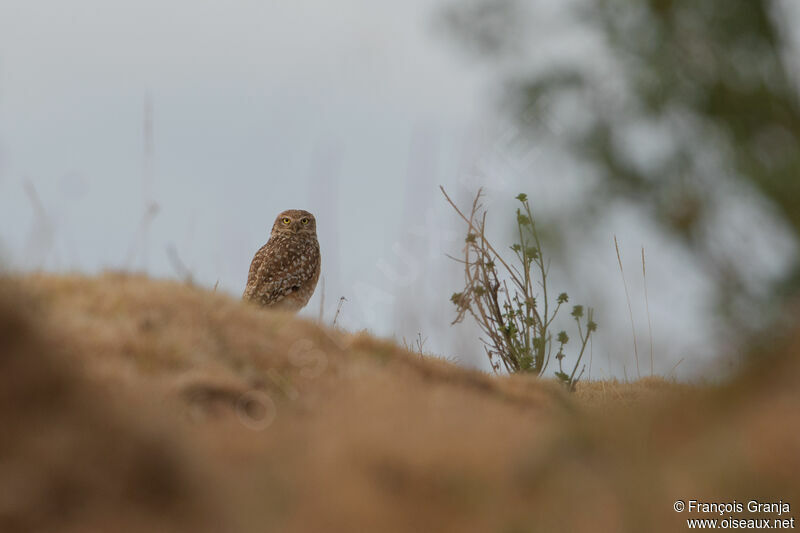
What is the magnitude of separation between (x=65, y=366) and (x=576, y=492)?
1581 millimetres

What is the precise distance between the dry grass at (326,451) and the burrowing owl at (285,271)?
12.7 ft

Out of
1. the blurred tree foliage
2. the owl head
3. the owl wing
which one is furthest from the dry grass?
the owl head

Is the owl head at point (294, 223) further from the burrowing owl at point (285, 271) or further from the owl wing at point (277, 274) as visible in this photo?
the owl wing at point (277, 274)

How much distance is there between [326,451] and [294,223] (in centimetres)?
547

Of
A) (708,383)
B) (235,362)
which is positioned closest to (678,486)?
(708,383)

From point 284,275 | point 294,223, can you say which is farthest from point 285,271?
point 294,223

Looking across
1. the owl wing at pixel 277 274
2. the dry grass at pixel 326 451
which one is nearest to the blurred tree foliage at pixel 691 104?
the dry grass at pixel 326 451

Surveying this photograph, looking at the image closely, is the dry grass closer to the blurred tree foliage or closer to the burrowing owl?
the blurred tree foliage

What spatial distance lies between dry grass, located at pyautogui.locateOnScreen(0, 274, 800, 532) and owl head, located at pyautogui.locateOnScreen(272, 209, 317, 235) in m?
4.53

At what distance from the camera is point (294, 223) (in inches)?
294

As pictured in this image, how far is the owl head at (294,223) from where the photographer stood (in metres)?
7.45

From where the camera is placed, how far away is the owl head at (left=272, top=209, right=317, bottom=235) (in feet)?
24.4

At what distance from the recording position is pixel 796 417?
2248mm

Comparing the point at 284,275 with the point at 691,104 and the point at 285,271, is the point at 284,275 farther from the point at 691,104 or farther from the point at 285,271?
the point at 691,104
